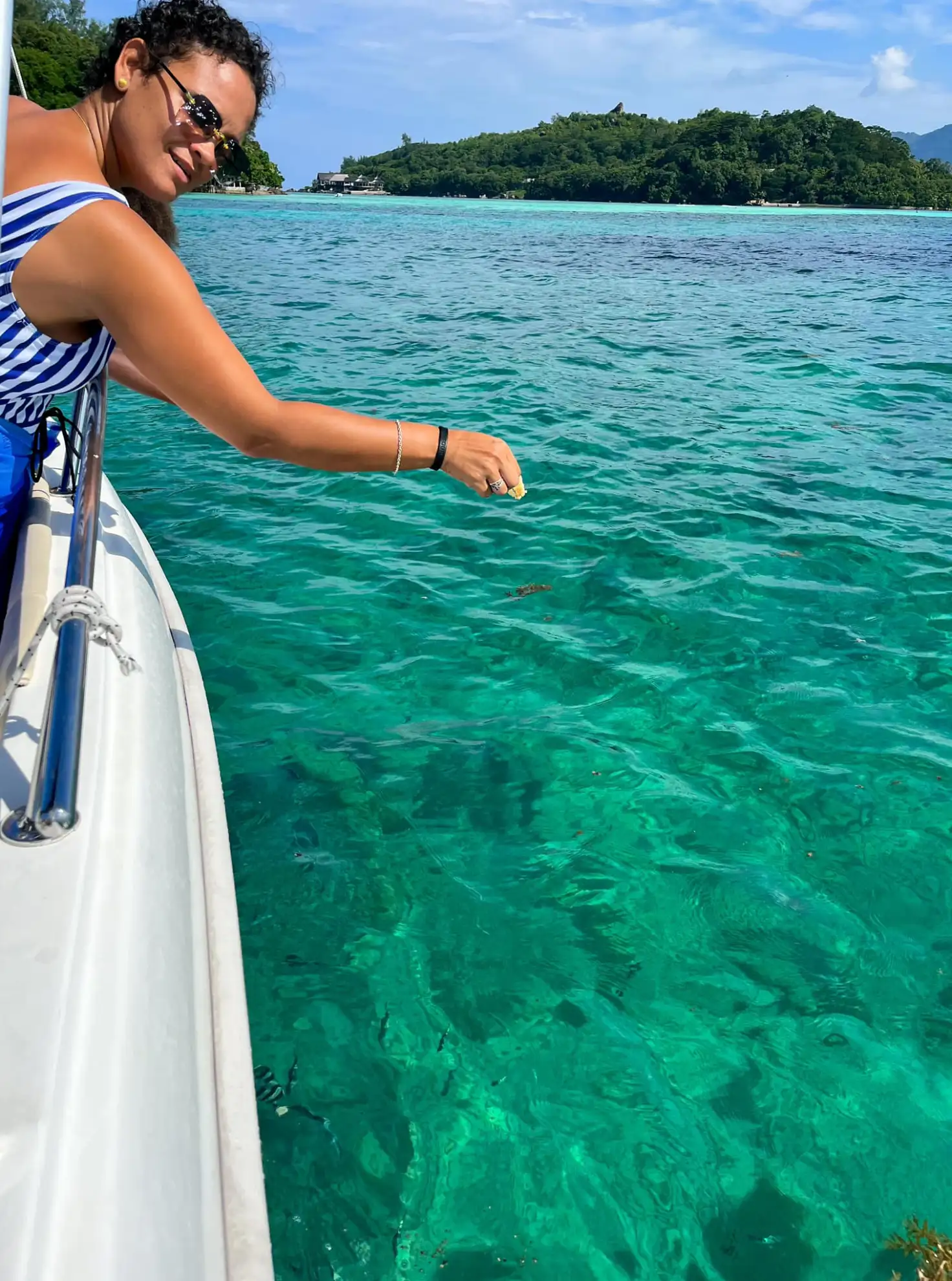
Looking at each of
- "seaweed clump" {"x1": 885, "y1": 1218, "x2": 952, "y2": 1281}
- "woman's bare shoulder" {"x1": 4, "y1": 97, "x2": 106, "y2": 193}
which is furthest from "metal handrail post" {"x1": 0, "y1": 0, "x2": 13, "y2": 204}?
"seaweed clump" {"x1": 885, "y1": 1218, "x2": 952, "y2": 1281}

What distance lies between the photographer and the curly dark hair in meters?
2.06

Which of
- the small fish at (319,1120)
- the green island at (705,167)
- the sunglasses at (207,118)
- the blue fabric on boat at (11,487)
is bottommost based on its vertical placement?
the small fish at (319,1120)

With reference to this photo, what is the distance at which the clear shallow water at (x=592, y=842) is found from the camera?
2266 millimetres

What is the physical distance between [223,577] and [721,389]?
22.3 ft

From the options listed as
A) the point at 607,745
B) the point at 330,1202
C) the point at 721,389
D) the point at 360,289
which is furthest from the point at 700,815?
the point at 360,289

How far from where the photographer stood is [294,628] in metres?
4.90

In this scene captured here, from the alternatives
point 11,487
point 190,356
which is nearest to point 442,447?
point 190,356

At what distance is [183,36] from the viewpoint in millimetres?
2057

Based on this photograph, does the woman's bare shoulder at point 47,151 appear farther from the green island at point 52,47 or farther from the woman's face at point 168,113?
the green island at point 52,47

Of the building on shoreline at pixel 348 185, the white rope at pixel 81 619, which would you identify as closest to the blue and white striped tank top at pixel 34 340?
the white rope at pixel 81 619

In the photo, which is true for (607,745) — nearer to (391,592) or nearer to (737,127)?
(391,592)

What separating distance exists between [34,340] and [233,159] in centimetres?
65

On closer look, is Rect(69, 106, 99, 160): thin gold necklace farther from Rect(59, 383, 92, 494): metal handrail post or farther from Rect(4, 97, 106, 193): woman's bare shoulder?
Rect(59, 383, 92, 494): metal handrail post

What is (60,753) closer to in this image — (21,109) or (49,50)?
(21,109)
